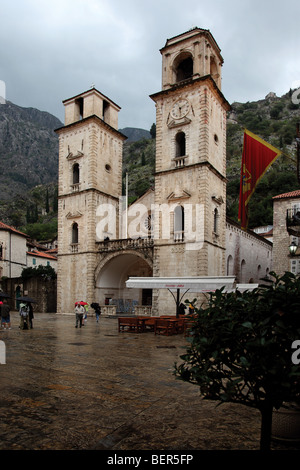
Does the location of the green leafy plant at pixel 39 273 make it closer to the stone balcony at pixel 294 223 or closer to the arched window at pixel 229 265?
the arched window at pixel 229 265

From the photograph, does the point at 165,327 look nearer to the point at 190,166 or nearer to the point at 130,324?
the point at 130,324

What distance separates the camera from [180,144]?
26.6 m

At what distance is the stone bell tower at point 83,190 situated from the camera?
2948 centimetres

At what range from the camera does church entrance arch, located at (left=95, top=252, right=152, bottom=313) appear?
28984mm

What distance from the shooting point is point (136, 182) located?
10094 centimetres

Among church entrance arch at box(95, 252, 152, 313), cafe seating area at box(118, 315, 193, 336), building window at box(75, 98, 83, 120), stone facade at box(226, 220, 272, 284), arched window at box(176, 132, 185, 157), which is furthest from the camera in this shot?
building window at box(75, 98, 83, 120)

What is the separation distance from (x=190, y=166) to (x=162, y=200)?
10.4 feet

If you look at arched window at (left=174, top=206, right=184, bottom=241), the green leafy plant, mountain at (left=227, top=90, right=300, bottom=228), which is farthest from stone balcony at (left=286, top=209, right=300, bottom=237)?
the green leafy plant

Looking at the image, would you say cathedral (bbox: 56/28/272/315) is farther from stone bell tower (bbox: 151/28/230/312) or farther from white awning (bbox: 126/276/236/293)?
white awning (bbox: 126/276/236/293)

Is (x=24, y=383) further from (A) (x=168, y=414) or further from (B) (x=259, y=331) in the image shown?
(B) (x=259, y=331)

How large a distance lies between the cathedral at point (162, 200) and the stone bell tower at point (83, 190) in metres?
0.09

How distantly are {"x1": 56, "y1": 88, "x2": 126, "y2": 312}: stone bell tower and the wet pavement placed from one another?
20.9 m

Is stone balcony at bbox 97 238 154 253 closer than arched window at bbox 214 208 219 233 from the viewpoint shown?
No

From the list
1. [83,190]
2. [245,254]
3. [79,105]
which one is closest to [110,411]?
[83,190]
